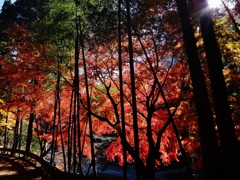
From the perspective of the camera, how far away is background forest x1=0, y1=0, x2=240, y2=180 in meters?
5.93

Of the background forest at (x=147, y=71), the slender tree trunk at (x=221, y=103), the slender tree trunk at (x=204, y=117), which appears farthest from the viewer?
the background forest at (x=147, y=71)

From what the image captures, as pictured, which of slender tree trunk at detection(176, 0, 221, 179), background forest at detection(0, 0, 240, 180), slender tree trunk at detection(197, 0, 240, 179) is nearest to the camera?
slender tree trunk at detection(197, 0, 240, 179)

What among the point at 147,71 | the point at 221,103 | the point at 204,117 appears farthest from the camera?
the point at 147,71

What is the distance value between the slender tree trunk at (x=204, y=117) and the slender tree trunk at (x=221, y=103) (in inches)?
7.2

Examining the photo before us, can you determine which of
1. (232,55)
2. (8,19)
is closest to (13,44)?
(8,19)

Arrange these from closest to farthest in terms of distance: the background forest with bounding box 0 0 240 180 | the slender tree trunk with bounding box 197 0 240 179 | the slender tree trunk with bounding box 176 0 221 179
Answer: the slender tree trunk with bounding box 197 0 240 179, the slender tree trunk with bounding box 176 0 221 179, the background forest with bounding box 0 0 240 180

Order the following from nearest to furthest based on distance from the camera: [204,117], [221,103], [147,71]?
[221,103] → [204,117] → [147,71]

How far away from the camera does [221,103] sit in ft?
18.7

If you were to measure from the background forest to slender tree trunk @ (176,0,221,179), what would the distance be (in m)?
0.02

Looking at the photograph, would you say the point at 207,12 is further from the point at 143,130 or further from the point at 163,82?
the point at 143,130

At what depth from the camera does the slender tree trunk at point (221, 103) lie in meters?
5.43

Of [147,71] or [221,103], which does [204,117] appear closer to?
[221,103]

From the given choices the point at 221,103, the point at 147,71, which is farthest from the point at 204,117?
the point at 147,71

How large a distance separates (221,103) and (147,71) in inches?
251
